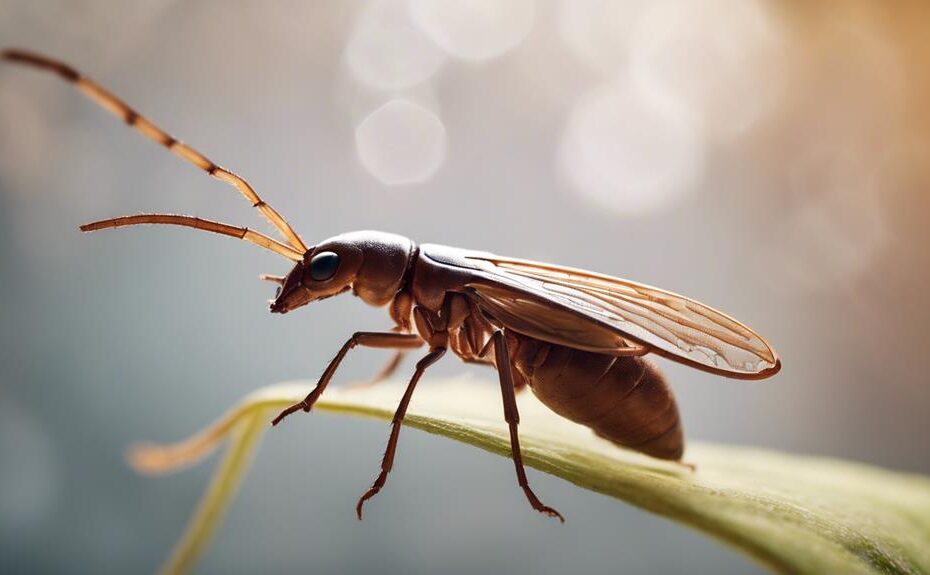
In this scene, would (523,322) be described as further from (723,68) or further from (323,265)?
(723,68)

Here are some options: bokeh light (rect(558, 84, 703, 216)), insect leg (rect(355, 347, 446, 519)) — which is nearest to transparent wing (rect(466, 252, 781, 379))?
insect leg (rect(355, 347, 446, 519))

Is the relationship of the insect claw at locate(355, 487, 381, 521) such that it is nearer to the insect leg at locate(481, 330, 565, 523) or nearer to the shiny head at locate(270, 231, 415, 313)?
the insect leg at locate(481, 330, 565, 523)

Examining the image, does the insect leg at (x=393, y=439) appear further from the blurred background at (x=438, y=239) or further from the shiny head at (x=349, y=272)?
the blurred background at (x=438, y=239)

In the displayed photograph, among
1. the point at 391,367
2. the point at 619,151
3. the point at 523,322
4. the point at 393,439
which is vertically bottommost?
the point at 393,439

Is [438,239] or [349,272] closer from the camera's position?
[349,272]

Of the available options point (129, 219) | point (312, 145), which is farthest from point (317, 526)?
point (129, 219)

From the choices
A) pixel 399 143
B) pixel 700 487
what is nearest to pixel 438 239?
pixel 399 143
